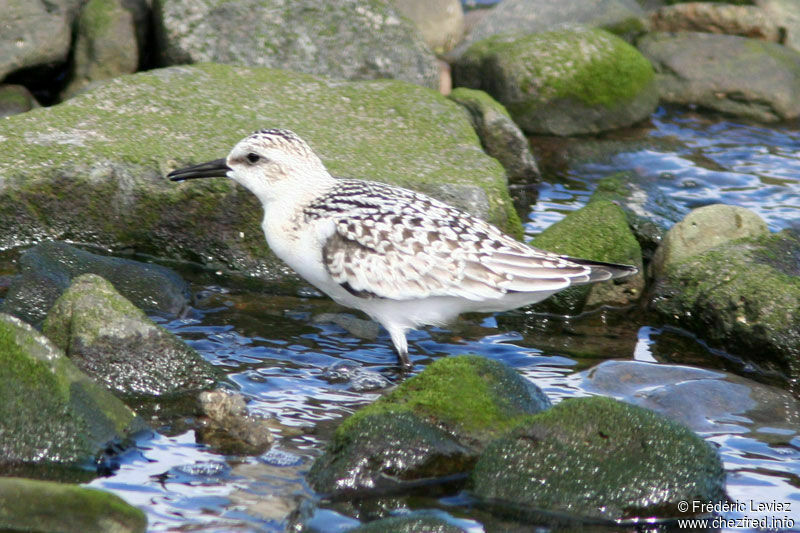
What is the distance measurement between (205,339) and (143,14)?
540cm

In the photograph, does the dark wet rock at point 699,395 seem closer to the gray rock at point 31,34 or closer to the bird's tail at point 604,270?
the bird's tail at point 604,270

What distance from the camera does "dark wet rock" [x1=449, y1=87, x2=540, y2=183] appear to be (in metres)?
11.0

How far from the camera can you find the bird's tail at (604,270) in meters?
7.31

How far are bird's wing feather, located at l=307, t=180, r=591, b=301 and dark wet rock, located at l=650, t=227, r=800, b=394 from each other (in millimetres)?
1311

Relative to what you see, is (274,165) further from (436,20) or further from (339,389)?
(436,20)

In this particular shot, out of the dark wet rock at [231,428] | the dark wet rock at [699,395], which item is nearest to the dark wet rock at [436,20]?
the dark wet rock at [699,395]

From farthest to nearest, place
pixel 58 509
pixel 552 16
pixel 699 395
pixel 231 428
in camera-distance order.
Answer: pixel 552 16
pixel 699 395
pixel 231 428
pixel 58 509

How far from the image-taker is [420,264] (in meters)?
7.11

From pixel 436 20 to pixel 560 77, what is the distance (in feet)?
8.75

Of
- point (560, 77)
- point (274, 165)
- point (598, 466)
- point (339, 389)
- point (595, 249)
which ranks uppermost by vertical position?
point (274, 165)

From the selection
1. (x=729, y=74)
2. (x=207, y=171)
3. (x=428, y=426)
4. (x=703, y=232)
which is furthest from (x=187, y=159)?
(x=729, y=74)

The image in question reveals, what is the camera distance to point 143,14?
11.8m

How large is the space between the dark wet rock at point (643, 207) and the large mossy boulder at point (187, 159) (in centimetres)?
108

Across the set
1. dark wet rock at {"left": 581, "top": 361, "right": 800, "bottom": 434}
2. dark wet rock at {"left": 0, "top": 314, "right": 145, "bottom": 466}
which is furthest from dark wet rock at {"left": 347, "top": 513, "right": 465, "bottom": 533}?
dark wet rock at {"left": 581, "top": 361, "right": 800, "bottom": 434}
